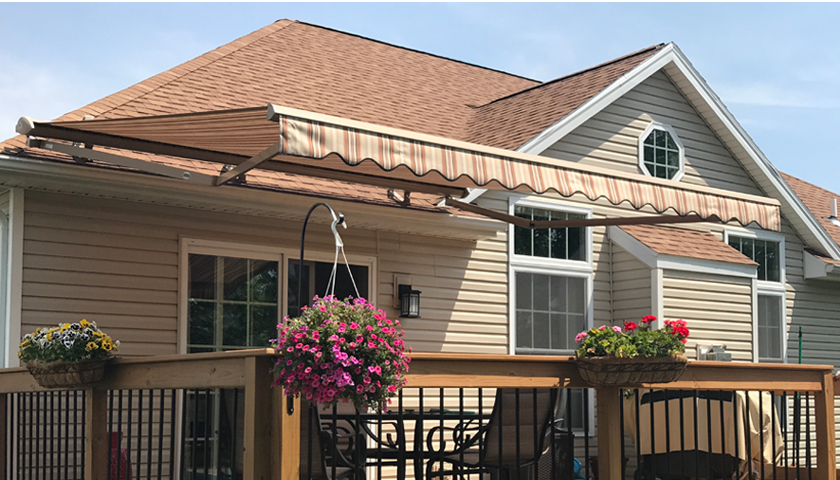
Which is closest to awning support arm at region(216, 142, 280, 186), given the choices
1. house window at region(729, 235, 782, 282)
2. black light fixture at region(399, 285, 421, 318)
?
black light fixture at region(399, 285, 421, 318)

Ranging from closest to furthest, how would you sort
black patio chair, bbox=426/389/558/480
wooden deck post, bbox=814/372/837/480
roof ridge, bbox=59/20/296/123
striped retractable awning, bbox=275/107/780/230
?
striped retractable awning, bbox=275/107/780/230
black patio chair, bbox=426/389/558/480
wooden deck post, bbox=814/372/837/480
roof ridge, bbox=59/20/296/123

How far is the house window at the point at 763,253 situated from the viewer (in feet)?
39.9

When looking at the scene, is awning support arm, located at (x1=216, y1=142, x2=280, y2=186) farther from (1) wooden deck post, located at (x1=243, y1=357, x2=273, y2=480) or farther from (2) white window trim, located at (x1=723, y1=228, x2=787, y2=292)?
(2) white window trim, located at (x1=723, y1=228, x2=787, y2=292)

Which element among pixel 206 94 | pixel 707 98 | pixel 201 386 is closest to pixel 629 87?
pixel 707 98

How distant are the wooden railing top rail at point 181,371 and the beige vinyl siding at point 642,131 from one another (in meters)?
6.57

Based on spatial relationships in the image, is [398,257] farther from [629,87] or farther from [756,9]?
[756,9]

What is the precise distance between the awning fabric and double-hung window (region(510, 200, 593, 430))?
2.65 meters

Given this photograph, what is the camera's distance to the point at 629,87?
10984 millimetres

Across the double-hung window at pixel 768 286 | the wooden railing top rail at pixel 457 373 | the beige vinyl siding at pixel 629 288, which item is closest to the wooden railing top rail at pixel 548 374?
the wooden railing top rail at pixel 457 373

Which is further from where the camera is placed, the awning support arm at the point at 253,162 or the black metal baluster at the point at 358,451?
the awning support arm at the point at 253,162

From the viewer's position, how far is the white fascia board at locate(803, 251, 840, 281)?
12.4 m

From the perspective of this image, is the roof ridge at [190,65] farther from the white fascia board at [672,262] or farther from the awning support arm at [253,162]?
the white fascia board at [672,262]

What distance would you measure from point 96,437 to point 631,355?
3164mm

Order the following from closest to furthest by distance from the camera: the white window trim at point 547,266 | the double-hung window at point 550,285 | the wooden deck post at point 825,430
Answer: the wooden deck post at point 825,430
the white window trim at point 547,266
the double-hung window at point 550,285
